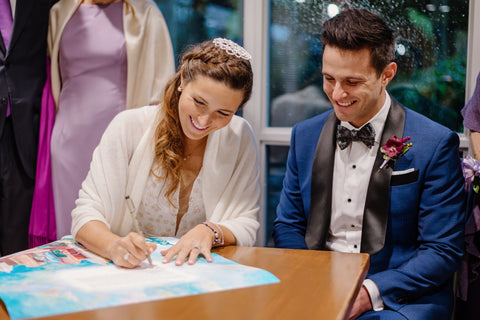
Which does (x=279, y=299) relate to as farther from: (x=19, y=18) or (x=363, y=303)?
(x=19, y=18)

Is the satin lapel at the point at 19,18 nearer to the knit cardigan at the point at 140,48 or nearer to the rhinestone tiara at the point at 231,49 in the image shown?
the knit cardigan at the point at 140,48

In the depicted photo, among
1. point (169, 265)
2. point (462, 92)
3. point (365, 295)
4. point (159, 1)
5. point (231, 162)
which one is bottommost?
point (365, 295)

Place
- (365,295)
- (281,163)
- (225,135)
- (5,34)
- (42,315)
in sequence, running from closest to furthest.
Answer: (42,315), (365,295), (225,135), (5,34), (281,163)

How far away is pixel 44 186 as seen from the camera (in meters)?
2.62

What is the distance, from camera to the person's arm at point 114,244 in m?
1.29

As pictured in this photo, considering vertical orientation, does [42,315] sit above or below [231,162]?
below

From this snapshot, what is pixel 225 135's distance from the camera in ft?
6.20

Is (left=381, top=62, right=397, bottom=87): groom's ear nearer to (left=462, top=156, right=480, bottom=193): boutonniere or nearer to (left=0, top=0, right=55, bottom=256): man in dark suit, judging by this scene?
(left=462, top=156, right=480, bottom=193): boutonniere

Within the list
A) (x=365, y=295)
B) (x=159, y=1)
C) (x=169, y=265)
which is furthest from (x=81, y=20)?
(x=365, y=295)

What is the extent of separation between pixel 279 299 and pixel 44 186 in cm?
186

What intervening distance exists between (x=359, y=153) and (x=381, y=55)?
0.35m

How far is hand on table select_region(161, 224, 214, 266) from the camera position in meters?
1.35

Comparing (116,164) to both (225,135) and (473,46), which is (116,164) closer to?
(225,135)

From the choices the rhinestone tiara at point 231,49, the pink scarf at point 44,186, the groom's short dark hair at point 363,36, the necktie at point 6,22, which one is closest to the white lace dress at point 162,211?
the rhinestone tiara at point 231,49
